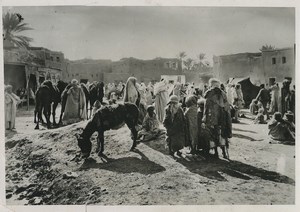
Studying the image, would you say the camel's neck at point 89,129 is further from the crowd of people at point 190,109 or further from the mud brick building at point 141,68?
the mud brick building at point 141,68

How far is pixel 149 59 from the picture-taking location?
437 cm

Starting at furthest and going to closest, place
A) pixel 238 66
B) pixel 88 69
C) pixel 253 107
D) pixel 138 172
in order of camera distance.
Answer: pixel 253 107, pixel 238 66, pixel 88 69, pixel 138 172

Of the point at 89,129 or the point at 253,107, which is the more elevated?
the point at 253,107

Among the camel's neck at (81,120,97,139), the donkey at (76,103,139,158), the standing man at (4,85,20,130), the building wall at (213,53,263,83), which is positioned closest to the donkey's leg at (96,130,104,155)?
the donkey at (76,103,139,158)

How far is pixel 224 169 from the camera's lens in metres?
4.27

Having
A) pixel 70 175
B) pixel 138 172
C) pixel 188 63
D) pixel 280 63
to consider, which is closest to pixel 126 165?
pixel 138 172

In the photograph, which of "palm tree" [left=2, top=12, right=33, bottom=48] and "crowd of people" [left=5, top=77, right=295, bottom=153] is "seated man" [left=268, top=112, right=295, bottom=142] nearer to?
"crowd of people" [left=5, top=77, right=295, bottom=153]

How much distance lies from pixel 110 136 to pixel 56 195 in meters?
1.02

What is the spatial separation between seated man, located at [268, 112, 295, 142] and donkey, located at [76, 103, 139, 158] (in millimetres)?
1854

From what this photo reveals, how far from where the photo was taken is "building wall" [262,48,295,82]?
437 cm

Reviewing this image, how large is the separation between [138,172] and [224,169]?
3.67ft

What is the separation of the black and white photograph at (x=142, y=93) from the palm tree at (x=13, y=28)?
0.01m

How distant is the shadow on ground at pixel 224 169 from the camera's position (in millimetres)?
4242

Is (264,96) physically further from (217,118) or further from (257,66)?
(217,118)
